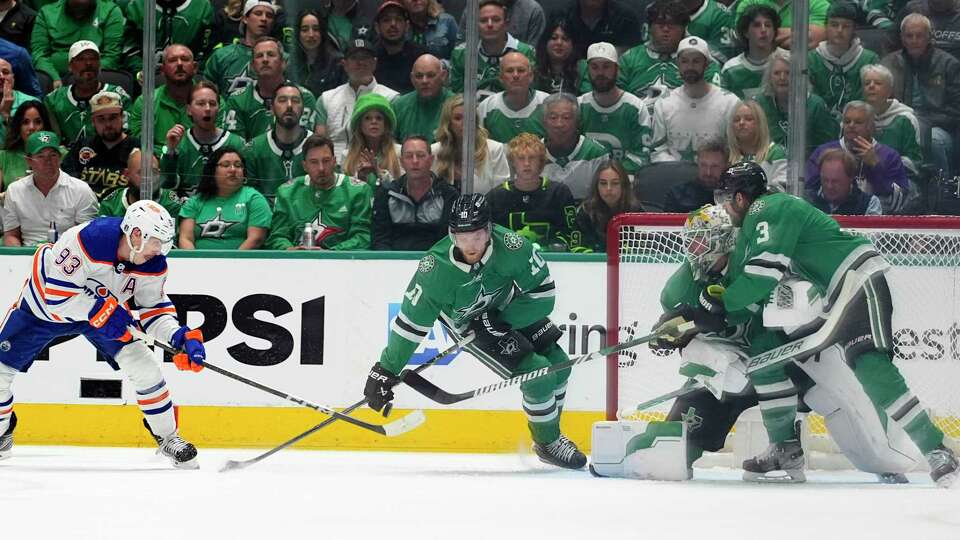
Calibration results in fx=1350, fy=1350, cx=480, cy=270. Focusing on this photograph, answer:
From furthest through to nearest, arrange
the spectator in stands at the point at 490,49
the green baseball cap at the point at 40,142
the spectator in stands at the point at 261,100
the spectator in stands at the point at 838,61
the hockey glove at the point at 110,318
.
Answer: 1. the green baseball cap at the point at 40,142
2. the spectator in stands at the point at 261,100
3. the spectator in stands at the point at 490,49
4. the spectator in stands at the point at 838,61
5. the hockey glove at the point at 110,318

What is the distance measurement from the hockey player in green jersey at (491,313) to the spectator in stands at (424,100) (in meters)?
0.87

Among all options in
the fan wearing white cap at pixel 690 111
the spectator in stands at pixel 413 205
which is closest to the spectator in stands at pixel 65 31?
the spectator in stands at pixel 413 205

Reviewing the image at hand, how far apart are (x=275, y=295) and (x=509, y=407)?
1.21 meters

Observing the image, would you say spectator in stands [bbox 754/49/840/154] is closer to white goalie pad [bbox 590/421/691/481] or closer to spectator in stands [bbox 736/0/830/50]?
spectator in stands [bbox 736/0/830/50]

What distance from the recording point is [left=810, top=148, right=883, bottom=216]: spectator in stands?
231 inches

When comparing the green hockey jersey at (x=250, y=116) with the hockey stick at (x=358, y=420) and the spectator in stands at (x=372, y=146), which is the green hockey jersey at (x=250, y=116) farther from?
the hockey stick at (x=358, y=420)

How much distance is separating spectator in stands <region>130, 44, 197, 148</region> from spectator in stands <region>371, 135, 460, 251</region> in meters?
1.03

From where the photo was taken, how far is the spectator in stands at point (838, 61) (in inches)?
235

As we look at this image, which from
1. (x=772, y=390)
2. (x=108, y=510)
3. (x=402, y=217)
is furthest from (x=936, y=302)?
(x=108, y=510)

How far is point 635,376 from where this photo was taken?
568 cm

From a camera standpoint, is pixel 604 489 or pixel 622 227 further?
pixel 622 227

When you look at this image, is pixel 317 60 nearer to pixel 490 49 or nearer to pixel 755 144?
pixel 490 49

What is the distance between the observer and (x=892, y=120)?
591 centimetres

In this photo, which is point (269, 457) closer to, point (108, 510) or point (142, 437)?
point (142, 437)
